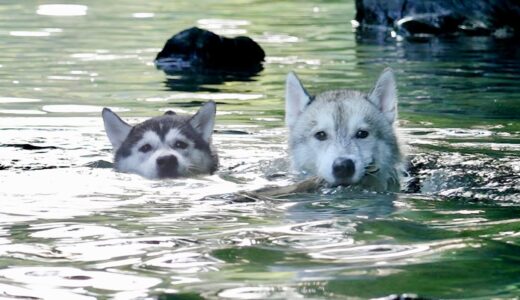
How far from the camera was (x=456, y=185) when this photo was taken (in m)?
10.3

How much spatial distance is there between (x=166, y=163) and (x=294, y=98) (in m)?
1.25

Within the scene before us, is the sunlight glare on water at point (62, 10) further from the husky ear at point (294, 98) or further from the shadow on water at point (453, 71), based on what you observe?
the husky ear at point (294, 98)

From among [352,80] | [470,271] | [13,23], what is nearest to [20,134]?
[352,80]

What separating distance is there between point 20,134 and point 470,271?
7.80 m

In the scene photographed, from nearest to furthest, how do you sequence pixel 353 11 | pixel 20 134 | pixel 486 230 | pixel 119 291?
pixel 119 291 < pixel 486 230 < pixel 20 134 < pixel 353 11

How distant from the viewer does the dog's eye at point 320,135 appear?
1035 centimetres

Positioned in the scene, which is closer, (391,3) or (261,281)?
(261,281)

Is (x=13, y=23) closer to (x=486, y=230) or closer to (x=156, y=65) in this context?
(x=156, y=65)

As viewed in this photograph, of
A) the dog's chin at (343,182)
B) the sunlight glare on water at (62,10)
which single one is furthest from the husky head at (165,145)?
the sunlight glare on water at (62,10)

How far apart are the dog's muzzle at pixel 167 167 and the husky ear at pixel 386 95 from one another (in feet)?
5.89

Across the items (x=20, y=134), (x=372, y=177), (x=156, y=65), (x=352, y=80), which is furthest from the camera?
(x=156, y=65)

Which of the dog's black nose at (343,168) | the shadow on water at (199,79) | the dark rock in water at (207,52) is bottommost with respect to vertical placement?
the shadow on water at (199,79)

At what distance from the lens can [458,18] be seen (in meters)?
27.2

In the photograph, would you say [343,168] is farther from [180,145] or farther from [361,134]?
[180,145]
